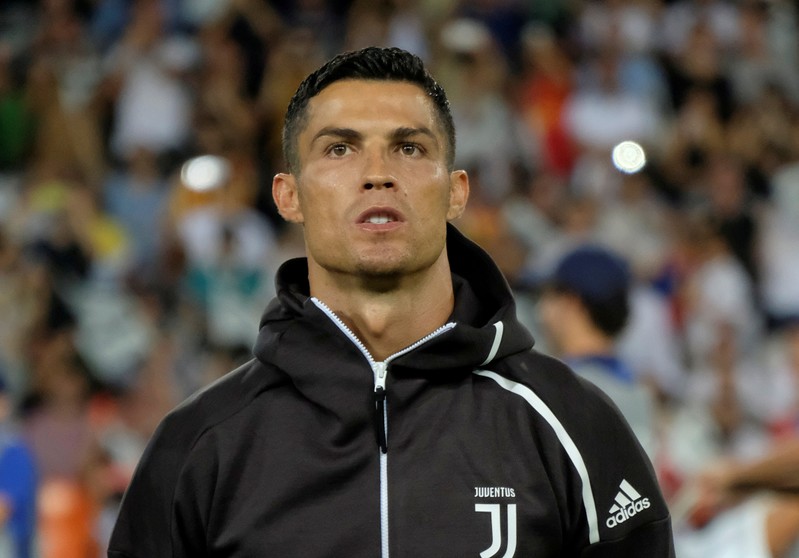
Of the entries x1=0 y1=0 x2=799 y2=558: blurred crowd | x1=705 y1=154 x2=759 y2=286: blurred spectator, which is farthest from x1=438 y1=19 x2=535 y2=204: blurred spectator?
x1=705 y1=154 x2=759 y2=286: blurred spectator

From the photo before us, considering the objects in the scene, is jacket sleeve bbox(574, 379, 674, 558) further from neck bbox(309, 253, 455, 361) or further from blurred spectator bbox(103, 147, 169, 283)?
blurred spectator bbox(103, 147, 169, 283)

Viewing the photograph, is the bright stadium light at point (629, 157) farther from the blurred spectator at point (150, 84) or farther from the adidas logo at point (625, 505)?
the adidas logo at point (625, 505)

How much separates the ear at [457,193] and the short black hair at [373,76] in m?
0.04

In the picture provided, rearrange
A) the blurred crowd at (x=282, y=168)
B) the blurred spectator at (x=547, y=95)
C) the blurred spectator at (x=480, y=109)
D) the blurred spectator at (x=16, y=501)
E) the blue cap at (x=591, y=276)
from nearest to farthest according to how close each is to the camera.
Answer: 1. the blue cap at (x=591, y=276)
2. the blurred spectator at (x=16, y=501)
3. the blurred crowd at (x=282, y=168)
4. the blurred spectator at (x=480, y=109)
5. the blurred spectator at (x=547, y=95)

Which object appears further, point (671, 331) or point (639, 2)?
point (639, 2)

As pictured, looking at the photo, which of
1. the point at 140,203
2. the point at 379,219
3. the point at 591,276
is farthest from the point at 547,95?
the point at 379,219

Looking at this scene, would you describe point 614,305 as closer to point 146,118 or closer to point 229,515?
point 229,515

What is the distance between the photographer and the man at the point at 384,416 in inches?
106

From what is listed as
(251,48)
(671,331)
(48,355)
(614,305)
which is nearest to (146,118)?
(251,48)

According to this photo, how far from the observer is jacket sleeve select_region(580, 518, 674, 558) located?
2.74 meters

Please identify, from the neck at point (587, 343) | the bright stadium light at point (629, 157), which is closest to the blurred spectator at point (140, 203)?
the bright stadium light at point (629, 157)

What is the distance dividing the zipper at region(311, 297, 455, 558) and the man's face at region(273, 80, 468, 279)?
111 millimetres

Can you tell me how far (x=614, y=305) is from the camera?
4578 mm

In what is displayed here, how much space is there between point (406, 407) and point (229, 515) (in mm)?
381
